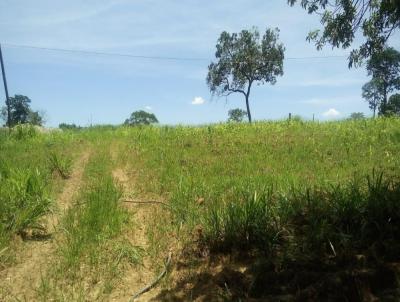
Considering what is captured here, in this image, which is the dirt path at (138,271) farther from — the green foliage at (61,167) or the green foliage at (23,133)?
the green foliage at (23,133)

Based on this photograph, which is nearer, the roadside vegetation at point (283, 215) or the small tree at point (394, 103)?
the roadside vegetation at point (283, 215)

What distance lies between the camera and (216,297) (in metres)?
4.18

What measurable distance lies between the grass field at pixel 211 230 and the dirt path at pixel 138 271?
0.7 inches

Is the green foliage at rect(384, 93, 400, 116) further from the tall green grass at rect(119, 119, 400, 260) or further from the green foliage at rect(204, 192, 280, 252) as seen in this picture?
the green foliage at rect(204, 192, 280, 252)

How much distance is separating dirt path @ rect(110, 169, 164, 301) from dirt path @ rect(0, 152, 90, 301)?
913 mm

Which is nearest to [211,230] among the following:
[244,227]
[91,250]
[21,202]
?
[244,227]

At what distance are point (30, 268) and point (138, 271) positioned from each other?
1260mm

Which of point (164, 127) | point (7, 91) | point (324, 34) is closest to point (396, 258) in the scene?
point (324, 34)

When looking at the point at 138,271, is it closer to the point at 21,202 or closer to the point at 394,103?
the point at 21,202

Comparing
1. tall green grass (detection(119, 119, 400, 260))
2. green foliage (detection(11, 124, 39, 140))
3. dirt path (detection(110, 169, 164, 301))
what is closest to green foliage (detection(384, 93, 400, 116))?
tall green grass (detection(119, 119, 400, 260))

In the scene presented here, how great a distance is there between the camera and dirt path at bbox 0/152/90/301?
452 cm

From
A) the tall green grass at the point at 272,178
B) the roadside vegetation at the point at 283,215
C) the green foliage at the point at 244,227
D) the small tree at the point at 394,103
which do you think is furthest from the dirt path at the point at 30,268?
the small tree at the point at 394,103

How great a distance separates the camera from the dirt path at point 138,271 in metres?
4.60

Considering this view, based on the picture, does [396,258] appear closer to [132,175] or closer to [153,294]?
[153,294]
